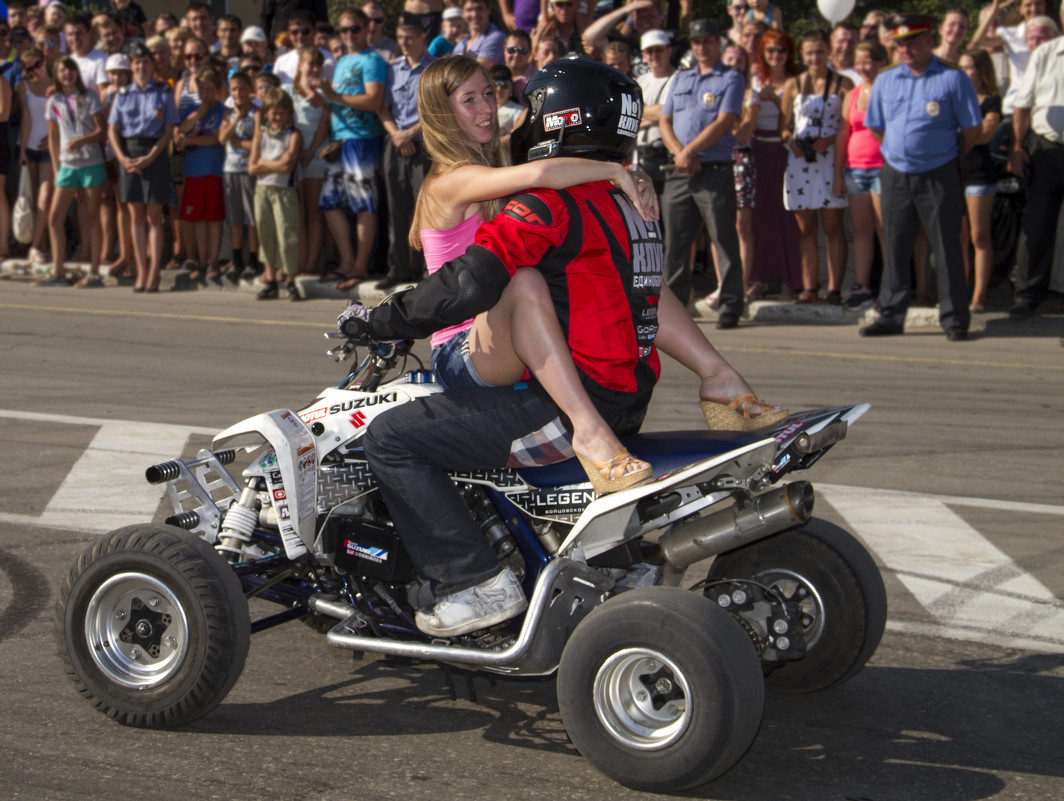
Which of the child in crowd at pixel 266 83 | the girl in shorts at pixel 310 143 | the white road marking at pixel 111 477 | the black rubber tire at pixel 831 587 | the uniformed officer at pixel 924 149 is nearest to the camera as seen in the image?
the black rubber tire at pixel 831 587

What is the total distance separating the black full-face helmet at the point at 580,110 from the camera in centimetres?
401

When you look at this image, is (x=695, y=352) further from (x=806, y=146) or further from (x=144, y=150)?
(x=144, y=150)

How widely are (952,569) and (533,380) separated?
2459 millimetres

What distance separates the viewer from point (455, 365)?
420 cm

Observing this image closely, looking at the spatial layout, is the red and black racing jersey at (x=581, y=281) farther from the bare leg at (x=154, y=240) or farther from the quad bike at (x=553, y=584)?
the bare leg at (x=154, y=240)

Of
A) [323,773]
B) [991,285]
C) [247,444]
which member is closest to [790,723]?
[323,773]

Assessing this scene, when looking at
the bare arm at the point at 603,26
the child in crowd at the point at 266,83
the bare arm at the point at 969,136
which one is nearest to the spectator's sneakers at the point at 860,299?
the bare arm at the point at 969,136

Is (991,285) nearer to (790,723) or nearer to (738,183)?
(738,183)

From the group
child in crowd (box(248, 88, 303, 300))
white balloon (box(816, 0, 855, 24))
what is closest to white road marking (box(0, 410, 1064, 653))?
child in crowd (box(248, 88, 303, 300))

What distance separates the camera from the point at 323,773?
3840 millimetres

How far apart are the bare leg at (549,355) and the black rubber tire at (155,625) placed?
3.57 feet

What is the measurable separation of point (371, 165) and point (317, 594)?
9072mm

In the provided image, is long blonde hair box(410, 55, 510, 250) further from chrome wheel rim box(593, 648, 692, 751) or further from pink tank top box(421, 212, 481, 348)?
chrome wheel rim box(593, 648, 692, 751)

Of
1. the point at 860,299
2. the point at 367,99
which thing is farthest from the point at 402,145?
the point at 860,299
